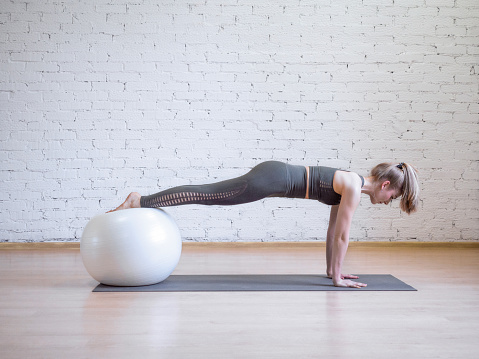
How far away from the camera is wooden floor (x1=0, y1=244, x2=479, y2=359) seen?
1857 mm

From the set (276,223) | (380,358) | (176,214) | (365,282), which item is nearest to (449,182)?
(276,223)

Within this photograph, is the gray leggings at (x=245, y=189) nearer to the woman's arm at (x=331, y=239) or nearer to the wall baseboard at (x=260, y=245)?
the woman's arm at (x=331, y=239)

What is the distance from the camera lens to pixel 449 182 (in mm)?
4840

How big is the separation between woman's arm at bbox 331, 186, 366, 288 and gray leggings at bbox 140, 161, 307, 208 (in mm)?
268

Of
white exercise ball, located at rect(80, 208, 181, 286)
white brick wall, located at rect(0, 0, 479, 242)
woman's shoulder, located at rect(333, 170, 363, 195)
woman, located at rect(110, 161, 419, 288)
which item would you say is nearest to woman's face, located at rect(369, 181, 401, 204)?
woman, located at rect(110, 161, 419, 288)

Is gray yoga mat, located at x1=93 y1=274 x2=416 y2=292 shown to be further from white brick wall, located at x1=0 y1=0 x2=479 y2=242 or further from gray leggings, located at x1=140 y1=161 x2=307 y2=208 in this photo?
white brick wall, located at x1=0 y1=0 x2=479 y2=242

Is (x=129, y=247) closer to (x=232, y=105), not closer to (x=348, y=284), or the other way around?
(x=348, y=284)

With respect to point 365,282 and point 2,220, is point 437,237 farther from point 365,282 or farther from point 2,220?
point 2,220

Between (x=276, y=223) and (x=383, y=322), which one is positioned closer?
(x=383, y=322)

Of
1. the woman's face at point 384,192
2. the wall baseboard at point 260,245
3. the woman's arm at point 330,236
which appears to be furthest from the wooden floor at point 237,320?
the wall baseboard at point 260,245

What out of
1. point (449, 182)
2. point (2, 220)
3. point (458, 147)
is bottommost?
point (2, 220)

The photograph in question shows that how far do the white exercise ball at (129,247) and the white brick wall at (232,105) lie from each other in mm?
1841

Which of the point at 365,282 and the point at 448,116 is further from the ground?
the point at 448,116

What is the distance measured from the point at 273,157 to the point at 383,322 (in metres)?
2.70
